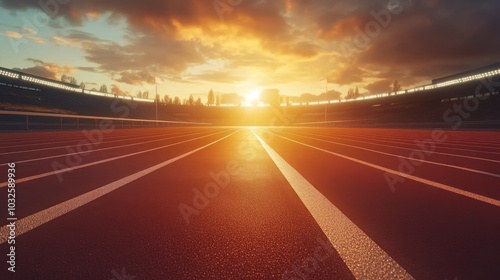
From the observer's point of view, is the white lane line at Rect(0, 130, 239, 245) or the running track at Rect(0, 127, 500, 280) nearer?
the running track at Rect(0, 127, 500, 280)

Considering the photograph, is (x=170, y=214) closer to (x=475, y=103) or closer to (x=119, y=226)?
(x=119, y=226)

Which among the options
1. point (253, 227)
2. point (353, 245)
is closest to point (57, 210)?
point (253, 227)

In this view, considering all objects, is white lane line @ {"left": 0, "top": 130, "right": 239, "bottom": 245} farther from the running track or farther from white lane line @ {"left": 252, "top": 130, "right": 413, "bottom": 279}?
white lane line @ {"left": 252, "top": 130, "right": 413, "bottom": 279}

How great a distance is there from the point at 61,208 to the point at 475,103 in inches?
3154

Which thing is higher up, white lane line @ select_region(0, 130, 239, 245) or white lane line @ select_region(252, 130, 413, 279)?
white lane line @ select_region(252, 130, 413, 279)

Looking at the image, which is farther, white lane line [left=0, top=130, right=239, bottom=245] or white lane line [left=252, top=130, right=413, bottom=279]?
white lane line [left=0, top=130, right=239, bottom=245]

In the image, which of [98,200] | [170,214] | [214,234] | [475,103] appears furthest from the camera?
[475,103]

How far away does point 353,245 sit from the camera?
2092 millimetres

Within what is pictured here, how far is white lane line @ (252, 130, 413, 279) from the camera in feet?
5.64

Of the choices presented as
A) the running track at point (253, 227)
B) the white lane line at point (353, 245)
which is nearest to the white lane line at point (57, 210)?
the running track at point (253, 227)

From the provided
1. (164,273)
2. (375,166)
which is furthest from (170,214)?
(375,166)

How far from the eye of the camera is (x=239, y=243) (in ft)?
7.16

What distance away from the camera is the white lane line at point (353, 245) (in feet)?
5.64

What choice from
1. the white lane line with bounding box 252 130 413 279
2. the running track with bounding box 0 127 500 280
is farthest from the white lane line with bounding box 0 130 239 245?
the white lane line with bounding box 252 130 413 279
